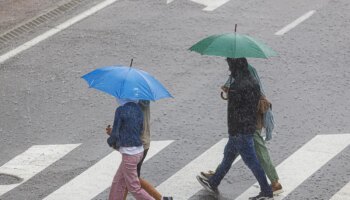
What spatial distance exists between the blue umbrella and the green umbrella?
0.83 meters

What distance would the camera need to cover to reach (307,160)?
1391 centimetres

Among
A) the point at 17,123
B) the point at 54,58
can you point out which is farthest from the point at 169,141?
the point at 54,58

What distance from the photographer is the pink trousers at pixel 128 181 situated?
39.3 feet

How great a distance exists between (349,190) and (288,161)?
3.73ft

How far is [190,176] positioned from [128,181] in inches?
64.2

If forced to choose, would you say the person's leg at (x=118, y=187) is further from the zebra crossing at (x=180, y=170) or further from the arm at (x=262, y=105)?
the arm at (x=262, y=105)

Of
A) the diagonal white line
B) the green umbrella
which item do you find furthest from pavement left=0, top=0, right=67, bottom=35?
the green umbrella

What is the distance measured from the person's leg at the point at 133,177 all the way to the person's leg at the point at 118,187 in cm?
9

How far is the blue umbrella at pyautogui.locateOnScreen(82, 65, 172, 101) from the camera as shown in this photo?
38.1ft

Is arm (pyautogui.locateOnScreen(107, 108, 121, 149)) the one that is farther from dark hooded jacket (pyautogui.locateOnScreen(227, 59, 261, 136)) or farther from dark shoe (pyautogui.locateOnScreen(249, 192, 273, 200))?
dark shoe (pyautogui.locateOnScreen(249, 192, 273, 200))

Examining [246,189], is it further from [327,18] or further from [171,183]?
[327,18]

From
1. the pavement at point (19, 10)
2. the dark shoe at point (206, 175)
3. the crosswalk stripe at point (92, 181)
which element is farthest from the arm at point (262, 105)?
the pavement at point (19, 10)

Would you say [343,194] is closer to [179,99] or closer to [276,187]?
[276,187]

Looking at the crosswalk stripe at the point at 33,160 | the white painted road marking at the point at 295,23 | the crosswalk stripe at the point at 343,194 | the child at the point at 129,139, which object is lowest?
the crosswalk stripe at the point at 343,194
